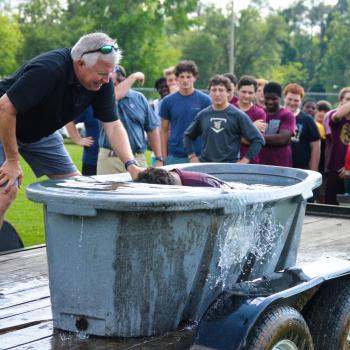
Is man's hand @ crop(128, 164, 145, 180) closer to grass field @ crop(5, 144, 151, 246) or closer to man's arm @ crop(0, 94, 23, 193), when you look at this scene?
man's arm @ crop(0, 94, 23, 193)

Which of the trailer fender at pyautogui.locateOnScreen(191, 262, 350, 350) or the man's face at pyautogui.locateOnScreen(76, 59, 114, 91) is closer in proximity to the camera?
the trailer fender at pyautogui.locateOnScreen(191, 262, 350, 350)

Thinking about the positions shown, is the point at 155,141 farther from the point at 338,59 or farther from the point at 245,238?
the point at 338,59

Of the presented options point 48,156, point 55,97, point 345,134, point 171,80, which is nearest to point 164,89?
point 171,80

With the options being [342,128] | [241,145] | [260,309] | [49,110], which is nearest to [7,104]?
[49,110]

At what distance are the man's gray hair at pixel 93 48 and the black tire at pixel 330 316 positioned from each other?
1681mm

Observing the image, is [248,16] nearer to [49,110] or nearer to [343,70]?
[343,70]

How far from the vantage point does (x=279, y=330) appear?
381 cm

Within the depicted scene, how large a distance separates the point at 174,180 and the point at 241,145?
14.1 ft

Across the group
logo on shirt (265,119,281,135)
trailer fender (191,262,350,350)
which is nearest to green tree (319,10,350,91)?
logo on shirt (265,119,281,135)

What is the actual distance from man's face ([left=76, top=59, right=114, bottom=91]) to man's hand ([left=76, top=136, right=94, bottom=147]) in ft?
14.2

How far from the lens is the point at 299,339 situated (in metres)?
3.99

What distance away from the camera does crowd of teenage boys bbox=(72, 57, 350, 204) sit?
8.14 m

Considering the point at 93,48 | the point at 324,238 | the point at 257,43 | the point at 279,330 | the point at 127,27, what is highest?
the point at 127,27

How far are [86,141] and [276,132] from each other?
2031mm
